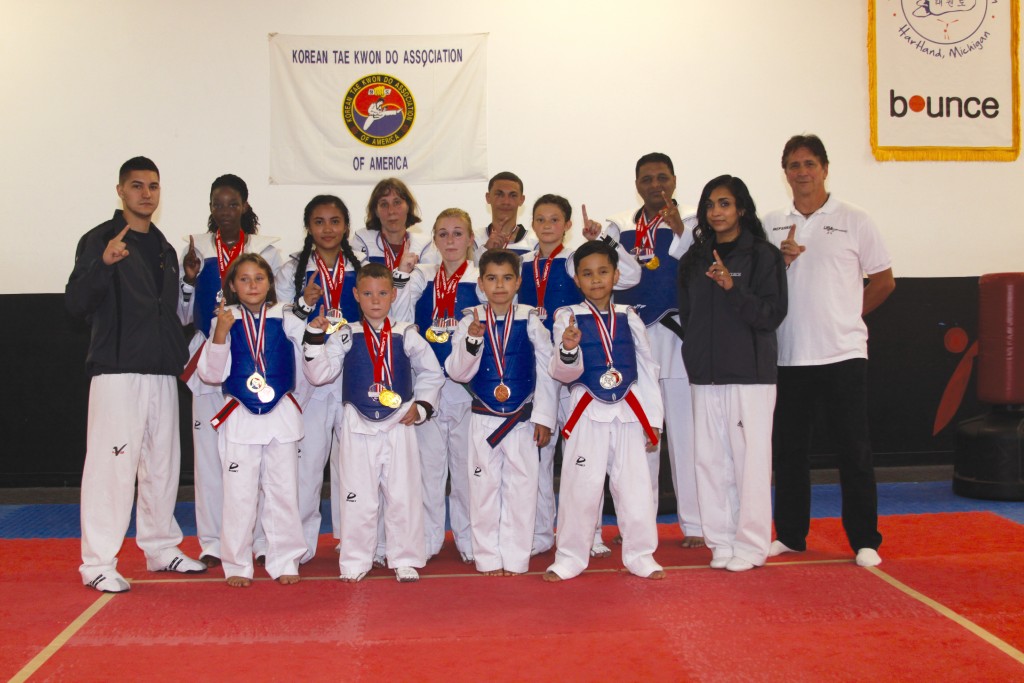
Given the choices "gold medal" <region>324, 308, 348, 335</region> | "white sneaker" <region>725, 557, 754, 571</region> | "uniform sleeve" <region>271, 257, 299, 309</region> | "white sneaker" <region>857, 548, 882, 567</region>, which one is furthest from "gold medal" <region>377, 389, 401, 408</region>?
"white sneaker" <region>857, 548, 882, 567</region>

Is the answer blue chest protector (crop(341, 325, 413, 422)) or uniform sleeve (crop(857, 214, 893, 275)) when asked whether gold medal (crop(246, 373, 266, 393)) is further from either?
uniform sleeve (crop(857, 214, 893, 275))

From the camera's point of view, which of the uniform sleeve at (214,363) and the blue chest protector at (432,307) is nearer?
the uniform sleeve at (214,363)

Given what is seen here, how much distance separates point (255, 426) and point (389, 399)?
24.0 inches

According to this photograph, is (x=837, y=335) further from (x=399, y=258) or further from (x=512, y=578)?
(x=399, y=258)

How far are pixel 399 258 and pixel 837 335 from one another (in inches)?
85.8

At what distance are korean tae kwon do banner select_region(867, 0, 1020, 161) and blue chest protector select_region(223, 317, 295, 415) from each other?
499 centimetres

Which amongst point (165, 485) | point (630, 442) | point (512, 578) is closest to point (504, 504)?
point (512, 578)

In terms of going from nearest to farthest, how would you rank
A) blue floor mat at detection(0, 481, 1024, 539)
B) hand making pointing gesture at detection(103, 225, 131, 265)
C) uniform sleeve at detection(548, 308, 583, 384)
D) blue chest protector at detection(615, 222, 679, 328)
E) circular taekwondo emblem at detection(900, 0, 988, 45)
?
hand making pointing gesture at detection(103, 225, 131, 265)
uniform sleeve at detection(548, 308, 583, 384)
blue chest protector at detection(615, 222, 679, 328)
blue floor mat at detection(0, 481, 1024, 539)
circular taekwondo emblem at detection(900, 0, 988, 45)

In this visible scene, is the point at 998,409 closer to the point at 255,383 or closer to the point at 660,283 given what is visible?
the point at 660,283

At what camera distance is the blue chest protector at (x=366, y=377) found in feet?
13.4

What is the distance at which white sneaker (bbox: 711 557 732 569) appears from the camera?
4094 millimetres

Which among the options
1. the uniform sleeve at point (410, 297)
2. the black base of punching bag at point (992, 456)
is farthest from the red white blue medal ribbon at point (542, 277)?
the black base of punching bag at point (992, 456)

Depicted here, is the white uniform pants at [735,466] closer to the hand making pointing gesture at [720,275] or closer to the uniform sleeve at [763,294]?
the uniform sleeve at [763,294]

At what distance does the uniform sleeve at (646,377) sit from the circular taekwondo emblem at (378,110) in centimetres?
314
